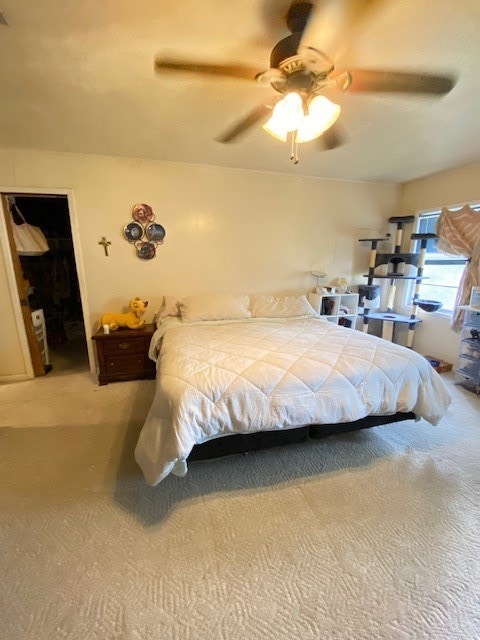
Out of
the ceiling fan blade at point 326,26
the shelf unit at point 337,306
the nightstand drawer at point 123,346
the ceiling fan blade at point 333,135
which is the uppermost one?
the ceiling fan blade at point 326,26

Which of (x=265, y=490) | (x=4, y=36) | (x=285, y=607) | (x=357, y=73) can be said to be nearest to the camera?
(x=285, y=607)

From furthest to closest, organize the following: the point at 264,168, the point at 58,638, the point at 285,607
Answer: the point at 264,168 < the point at 285,607 < the point at 58,638

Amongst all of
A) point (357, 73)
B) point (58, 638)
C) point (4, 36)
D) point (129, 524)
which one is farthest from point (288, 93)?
point (58, 638)

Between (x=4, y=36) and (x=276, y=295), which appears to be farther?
(x=276, y=295)

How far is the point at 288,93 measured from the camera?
1.33 meters

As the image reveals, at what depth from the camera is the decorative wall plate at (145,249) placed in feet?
10.3

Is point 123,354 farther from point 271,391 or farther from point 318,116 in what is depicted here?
point 318,116

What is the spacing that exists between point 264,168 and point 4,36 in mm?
2466

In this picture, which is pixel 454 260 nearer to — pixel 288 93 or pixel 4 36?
pixel 288 93

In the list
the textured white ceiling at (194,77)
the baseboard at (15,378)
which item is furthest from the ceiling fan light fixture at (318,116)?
the baseboard at (15,378)

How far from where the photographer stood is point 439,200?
3.39 m

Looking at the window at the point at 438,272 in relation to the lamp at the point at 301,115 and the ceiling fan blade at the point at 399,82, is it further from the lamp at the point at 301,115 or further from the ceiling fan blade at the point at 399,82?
the lamp at the point at 301,115

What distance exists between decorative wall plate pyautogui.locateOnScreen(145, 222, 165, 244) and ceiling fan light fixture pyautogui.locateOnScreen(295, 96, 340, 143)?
2.03 metres

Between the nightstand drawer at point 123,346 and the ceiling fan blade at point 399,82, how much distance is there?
8.77 feet
